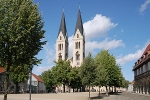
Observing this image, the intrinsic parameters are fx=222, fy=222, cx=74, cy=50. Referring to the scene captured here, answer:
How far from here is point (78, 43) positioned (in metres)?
131

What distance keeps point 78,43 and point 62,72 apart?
55661 mm

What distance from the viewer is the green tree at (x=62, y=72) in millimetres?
76012

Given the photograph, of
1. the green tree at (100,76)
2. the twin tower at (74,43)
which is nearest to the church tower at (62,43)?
the twin tower at (74,43)

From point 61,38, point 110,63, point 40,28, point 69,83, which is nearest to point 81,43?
point 61,38

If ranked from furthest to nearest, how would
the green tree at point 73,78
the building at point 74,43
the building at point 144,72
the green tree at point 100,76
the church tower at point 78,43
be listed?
the building at point 74,43, the church tower at point 78,43, the green tree at point 73,78, the building at point 144,72, the green tree at point 100,76

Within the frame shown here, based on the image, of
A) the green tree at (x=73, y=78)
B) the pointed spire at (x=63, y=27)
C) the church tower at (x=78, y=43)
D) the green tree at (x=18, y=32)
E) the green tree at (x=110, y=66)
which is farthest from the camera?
the pointed spire at (x=63, y=27)

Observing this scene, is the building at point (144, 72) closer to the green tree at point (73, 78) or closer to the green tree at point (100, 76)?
the green tree at point (100, 76)

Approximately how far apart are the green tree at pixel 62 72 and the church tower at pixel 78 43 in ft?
153

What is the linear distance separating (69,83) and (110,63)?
31.4 m

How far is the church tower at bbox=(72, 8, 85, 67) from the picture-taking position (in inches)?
4980

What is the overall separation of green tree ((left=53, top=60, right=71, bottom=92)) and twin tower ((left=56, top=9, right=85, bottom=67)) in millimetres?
46585

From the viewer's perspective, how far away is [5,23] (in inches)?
707

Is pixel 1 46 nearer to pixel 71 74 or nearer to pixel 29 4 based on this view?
pixel 29 4

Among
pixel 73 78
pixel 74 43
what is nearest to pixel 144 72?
pixel 73 78
